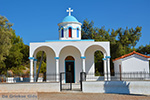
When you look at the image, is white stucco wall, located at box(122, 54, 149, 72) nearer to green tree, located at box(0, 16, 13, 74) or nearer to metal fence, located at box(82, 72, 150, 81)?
metal fence, located at box(82, 72, 150, 81)

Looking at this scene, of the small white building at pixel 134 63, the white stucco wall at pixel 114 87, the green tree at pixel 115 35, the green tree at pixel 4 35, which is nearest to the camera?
the white stucco wall at pixel 114 87

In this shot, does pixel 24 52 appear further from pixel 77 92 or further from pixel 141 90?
pixel 141 90

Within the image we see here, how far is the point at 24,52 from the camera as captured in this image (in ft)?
108

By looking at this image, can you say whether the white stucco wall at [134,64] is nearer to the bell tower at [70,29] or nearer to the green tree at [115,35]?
the bell tower at [70,29]

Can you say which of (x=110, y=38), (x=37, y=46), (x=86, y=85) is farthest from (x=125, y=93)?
(x=110, y=38)

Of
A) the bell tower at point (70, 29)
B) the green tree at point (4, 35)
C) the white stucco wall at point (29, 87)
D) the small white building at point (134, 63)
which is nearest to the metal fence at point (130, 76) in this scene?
the small white building at point (134, 63)

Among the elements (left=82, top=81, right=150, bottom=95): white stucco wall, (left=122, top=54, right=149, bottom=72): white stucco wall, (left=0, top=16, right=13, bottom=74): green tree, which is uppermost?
(left=0, top=16, right=13, bottom=74): green tree

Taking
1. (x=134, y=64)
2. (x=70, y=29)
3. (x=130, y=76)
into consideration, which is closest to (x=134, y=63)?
(x=134, y=64)

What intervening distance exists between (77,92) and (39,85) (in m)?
3.11

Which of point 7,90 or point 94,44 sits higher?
point 94,44

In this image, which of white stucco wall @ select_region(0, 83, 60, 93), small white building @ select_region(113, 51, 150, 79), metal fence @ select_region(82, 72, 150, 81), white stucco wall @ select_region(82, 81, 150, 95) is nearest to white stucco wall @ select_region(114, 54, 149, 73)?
small white building @ select_region(113, 51, 150, 79)

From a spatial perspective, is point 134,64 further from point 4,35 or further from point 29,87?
point 4,35

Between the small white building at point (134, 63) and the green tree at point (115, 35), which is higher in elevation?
the green tree at point (115, 35)

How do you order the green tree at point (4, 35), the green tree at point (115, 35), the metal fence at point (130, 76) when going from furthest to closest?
the green tree at point (115, 35)
the green tree at point (4, 35)
the metal fence at point (130, 76)
